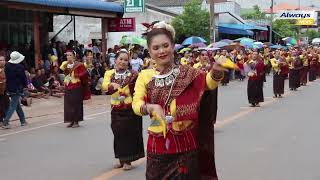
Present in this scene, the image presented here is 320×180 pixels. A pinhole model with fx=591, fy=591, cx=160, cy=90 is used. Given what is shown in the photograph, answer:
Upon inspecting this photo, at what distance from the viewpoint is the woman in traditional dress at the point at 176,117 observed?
14.3 feet

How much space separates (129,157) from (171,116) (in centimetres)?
394

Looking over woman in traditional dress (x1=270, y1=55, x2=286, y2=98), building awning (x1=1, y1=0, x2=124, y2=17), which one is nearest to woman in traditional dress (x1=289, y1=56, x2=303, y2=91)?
woman in traditional dress (x1=270, y1=55, x2=286, y2=98)

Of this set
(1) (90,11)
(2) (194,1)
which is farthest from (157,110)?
(2) (194,1)

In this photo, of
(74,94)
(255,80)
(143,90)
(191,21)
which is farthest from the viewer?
(191,21)

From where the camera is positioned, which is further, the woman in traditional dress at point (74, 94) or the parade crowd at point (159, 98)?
the woman in traditional dress at point (74, 94)

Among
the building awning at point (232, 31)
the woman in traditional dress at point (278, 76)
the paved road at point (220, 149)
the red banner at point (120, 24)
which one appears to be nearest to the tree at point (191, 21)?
the building awning at point (232, 31)

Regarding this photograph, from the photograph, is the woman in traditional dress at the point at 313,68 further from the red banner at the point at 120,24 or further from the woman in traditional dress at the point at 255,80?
the woman in traditional dress at the point at 255,80

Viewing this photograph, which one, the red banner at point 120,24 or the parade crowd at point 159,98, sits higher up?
the red banner at point 120,24

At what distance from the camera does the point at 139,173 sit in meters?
7.95

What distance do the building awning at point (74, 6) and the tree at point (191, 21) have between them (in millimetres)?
9752

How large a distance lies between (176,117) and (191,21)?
3046 centimetres

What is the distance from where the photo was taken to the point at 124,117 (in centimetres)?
827

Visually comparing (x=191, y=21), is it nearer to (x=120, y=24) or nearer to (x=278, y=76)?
(x=120, y=24)

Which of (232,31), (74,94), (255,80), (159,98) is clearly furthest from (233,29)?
(159,98)
